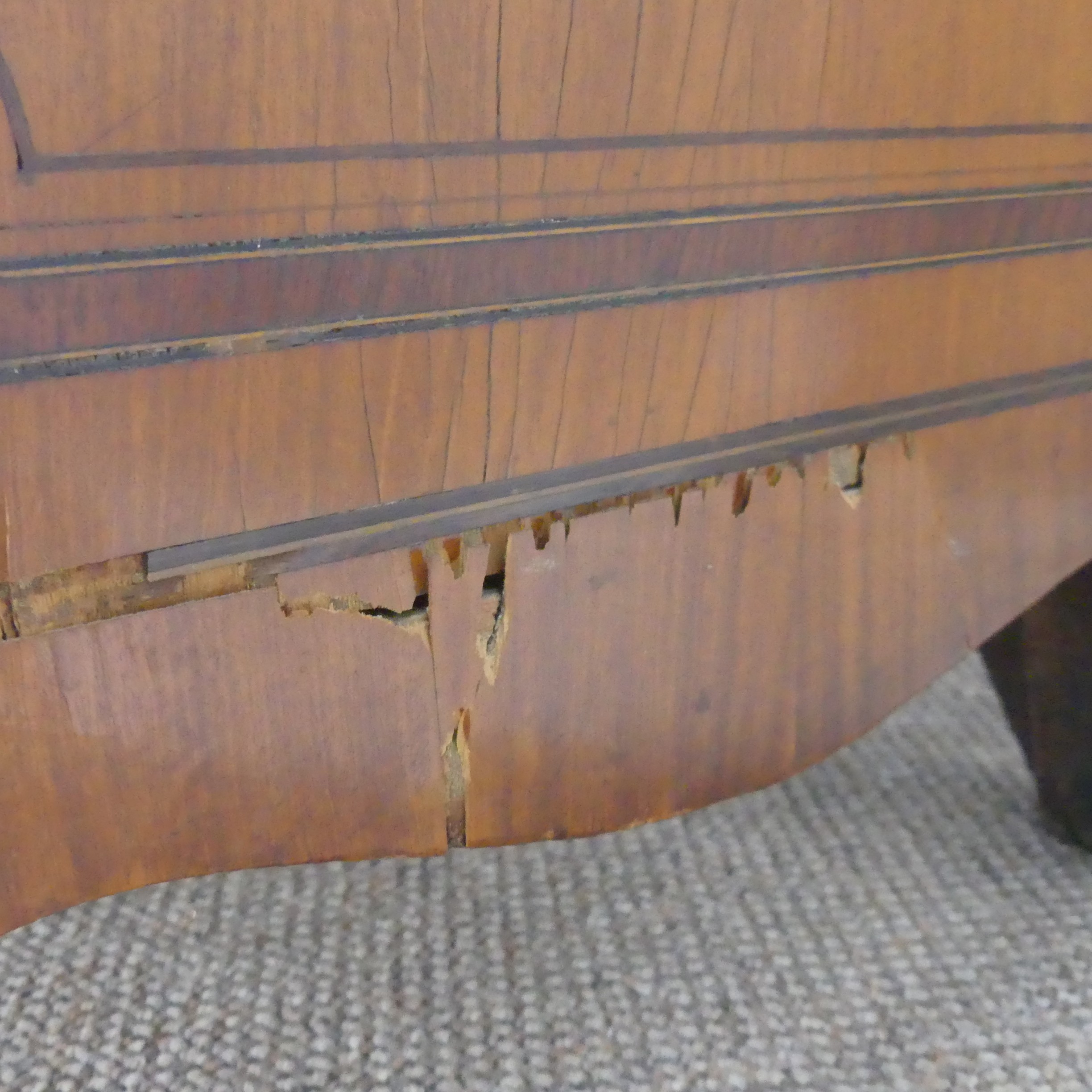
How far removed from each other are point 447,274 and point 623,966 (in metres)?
0.45

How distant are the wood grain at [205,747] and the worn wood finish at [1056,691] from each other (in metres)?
0.39

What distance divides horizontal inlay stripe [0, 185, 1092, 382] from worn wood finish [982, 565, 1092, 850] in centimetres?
27

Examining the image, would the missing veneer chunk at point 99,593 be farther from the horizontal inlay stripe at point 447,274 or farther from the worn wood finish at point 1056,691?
the worn wood finish at point 1056,691

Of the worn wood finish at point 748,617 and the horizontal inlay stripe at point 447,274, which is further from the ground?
the horizontal inlay stripe at point 447,274

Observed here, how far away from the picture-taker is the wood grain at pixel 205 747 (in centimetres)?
30

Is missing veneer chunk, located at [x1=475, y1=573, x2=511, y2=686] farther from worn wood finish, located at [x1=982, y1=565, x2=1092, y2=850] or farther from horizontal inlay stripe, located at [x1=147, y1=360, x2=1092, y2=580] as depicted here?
worn wood finish, located at [x1=982, y1=565, x2=1092, y2=850]

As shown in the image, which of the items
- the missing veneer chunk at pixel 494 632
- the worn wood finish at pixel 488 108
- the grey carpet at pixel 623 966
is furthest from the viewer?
the grey carpet at pixel 623 966

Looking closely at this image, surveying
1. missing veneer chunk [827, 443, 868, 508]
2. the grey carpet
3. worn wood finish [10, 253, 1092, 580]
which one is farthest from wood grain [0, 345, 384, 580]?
the grey carpet

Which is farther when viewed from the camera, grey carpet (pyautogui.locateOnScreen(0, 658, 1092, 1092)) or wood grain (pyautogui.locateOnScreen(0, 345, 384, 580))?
grey carpet (pyautogui.locateOnScreen(0, 658, 1092, 1092))

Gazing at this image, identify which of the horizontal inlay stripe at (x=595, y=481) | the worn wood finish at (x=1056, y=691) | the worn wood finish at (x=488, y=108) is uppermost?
the worn wood finish at (x=488, y=108)

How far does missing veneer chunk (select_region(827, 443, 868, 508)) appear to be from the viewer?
16.0 inches

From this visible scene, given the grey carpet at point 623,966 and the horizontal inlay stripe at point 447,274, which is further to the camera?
the grey carpet at point 623,966

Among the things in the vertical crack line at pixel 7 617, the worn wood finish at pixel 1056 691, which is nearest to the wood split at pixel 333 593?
the vertical crack line at pixel 7 617

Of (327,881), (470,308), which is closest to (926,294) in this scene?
(470,308)
